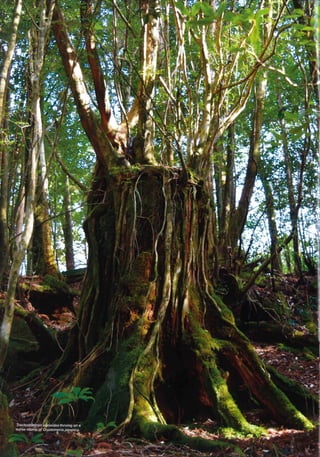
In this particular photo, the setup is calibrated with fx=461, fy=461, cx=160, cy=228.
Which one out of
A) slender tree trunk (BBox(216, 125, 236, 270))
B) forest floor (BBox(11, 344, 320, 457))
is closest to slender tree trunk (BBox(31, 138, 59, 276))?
slender tree trunk (BBox(216, 125, 236, 270))

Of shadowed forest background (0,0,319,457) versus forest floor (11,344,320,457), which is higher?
shadowed forest background (0,0,319,457)

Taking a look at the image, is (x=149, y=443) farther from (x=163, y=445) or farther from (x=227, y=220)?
(x=227, y=220)

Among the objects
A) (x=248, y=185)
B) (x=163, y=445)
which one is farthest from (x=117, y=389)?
(x=248, y=185)

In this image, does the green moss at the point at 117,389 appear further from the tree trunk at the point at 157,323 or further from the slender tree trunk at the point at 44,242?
the slender tree trunk at the point at 44,242

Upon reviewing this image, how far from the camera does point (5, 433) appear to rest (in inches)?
117

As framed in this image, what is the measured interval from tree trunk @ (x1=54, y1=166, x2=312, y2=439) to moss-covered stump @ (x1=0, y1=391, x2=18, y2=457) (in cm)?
115

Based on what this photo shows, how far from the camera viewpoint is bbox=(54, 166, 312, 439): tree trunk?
441 cm

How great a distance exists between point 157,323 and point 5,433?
2.07m

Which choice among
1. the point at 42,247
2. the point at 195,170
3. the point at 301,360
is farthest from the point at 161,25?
the point at 301,360

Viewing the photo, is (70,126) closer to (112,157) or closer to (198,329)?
(112,157)

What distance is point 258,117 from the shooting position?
34.3ft

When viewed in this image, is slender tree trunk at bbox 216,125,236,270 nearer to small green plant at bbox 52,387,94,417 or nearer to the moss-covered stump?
small green plant at bbox 52,387,94,417

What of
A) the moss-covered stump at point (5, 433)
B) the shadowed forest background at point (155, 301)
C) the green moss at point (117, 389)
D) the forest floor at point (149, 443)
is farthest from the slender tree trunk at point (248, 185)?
the moss-covered stump at point (5, 433)

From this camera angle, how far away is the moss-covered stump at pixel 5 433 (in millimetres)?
2855
